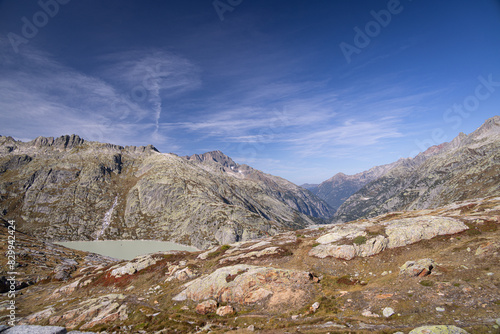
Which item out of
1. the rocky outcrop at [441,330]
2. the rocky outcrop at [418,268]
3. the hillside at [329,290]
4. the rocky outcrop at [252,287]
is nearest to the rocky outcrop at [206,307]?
the hillside at [329,290]

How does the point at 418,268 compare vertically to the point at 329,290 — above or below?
above

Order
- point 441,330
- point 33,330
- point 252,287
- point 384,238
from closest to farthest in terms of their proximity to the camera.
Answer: point 441,330, point 33,330, point 252,287, point 384,238

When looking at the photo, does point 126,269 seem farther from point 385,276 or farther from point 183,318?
point 385,276

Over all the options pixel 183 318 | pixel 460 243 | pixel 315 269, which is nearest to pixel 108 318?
pixel 183 318

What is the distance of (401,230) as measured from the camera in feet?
124

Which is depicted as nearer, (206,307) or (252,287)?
(206,307)

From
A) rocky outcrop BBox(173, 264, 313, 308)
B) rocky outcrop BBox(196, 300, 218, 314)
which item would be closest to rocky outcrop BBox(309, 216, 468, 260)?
rocky outcrop BBox(173, 264, 313, 308)

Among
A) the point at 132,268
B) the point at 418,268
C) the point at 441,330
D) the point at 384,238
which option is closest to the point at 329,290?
the point at 418,268

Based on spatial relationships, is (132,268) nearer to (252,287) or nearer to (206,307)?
(206,307)

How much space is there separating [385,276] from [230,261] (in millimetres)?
28171

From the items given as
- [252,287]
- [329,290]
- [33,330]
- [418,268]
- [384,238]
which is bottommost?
[329,290]

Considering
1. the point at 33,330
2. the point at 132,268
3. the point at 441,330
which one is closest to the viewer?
the point at 441,330

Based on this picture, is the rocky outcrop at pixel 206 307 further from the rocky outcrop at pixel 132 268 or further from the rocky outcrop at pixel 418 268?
the rocky outcrop at pixel 132 268

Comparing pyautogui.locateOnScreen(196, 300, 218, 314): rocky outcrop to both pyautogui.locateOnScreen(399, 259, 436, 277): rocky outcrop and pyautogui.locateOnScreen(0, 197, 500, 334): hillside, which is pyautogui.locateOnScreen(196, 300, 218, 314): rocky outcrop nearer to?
pyautogui.locateOnScreen(0, 197, 500, 334): hillside
